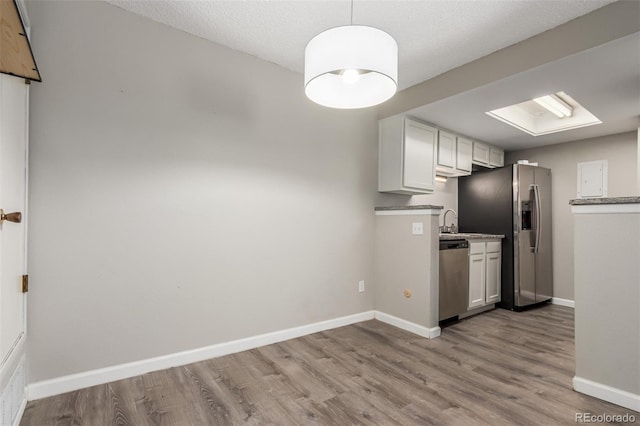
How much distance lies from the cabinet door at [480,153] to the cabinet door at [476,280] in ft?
4.35

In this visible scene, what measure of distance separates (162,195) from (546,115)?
4343mm

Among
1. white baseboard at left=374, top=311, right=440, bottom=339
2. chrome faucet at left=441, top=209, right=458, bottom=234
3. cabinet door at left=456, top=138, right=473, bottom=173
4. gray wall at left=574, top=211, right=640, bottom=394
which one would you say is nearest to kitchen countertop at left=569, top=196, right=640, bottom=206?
gray wall at left=574, top=211, right=640, bottom=394

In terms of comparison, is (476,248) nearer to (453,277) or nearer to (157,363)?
(453,277)

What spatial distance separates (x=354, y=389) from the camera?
200 cm

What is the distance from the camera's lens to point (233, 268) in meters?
2.55

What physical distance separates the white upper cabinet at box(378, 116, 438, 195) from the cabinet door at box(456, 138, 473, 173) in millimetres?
480

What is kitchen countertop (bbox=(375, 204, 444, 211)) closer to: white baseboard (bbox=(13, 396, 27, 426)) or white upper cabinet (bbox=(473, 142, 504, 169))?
white upper cabinet (bbox=(473, 142, 504, 169))

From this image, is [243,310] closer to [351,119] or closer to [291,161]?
[291,161]

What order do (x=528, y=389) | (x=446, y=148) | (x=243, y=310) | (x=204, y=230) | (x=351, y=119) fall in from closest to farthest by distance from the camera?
(x=528, y=389), (x=204, y=230), (x=243, y=310), (x=351, y=119), (x=446, y=148)

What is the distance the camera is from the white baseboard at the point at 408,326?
2.89 meters

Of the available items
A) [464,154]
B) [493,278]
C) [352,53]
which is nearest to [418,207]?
[464,154]

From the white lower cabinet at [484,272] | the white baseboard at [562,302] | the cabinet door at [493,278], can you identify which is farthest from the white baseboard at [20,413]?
the white baseboard at [562,302]

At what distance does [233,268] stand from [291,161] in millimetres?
1064

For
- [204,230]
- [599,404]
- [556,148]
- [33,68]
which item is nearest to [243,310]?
[204,230]
